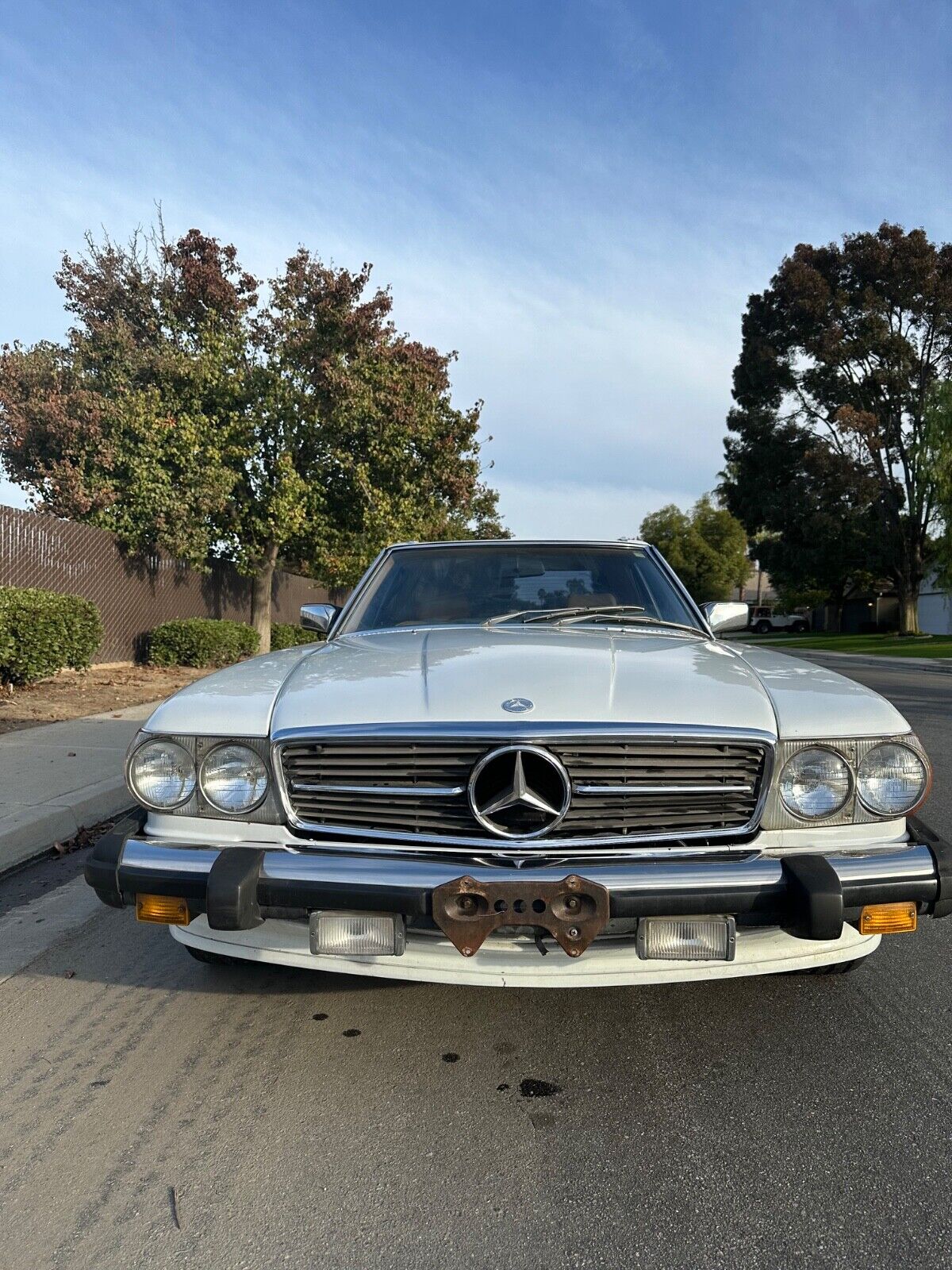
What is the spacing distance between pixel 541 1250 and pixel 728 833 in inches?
43.0

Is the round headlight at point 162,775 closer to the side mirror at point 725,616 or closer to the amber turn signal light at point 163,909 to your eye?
the amber turn signal light at point 163,909

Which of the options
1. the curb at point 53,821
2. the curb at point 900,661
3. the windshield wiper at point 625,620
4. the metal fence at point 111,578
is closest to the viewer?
the windshield wiper at point 625,620

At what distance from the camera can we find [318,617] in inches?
176

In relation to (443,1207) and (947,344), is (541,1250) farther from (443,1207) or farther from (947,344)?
(947,344)

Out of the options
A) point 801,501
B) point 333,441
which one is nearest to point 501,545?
point 333,441

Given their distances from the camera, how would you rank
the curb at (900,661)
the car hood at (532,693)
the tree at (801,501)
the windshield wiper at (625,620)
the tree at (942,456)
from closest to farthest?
1. the car hood at (532,693)
2. the windshield wiper at (625,620)
3. the curb at (900,661)
4. the tree at (942,456)
5. the tree at (801,501)

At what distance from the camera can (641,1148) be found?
2.27m

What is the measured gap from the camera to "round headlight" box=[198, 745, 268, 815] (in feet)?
8.60

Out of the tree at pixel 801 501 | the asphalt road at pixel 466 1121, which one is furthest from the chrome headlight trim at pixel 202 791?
the tree at pixel 801 501

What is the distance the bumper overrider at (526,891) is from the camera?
2.27 m

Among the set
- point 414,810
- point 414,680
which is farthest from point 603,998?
point 414,680

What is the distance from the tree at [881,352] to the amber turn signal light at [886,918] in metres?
35.0

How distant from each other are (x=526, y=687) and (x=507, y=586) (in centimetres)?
155

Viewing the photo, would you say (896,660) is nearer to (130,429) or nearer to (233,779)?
(130,429)
